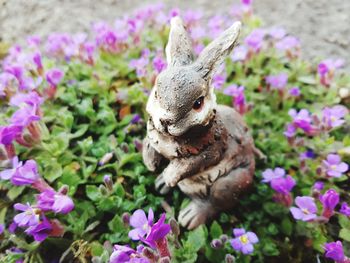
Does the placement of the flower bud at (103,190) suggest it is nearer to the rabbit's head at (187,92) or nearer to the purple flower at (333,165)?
the rabbit's head at (187,92)

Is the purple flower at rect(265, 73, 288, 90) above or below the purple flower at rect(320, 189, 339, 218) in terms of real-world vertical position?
above

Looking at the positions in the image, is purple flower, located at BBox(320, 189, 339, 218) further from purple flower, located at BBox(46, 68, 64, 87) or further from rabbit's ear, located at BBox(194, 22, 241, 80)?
purple flower, located at BBox(46, 68, 64, 87)

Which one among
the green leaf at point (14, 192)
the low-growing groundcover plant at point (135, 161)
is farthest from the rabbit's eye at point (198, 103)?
the green leaf at point (14, 192)

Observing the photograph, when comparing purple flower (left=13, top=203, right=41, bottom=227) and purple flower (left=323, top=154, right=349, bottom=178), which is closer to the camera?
purple flower (left=13, top=203, right=41, bottom=227)

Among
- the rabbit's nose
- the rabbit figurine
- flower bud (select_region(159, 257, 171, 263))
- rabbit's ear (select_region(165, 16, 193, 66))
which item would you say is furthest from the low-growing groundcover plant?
rabbit's ear (select_region(165, 16, 193, 66))

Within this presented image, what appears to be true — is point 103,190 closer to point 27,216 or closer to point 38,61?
point 27,216

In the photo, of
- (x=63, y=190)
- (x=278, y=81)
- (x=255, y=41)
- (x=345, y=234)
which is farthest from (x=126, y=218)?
(x=255, y=41)
